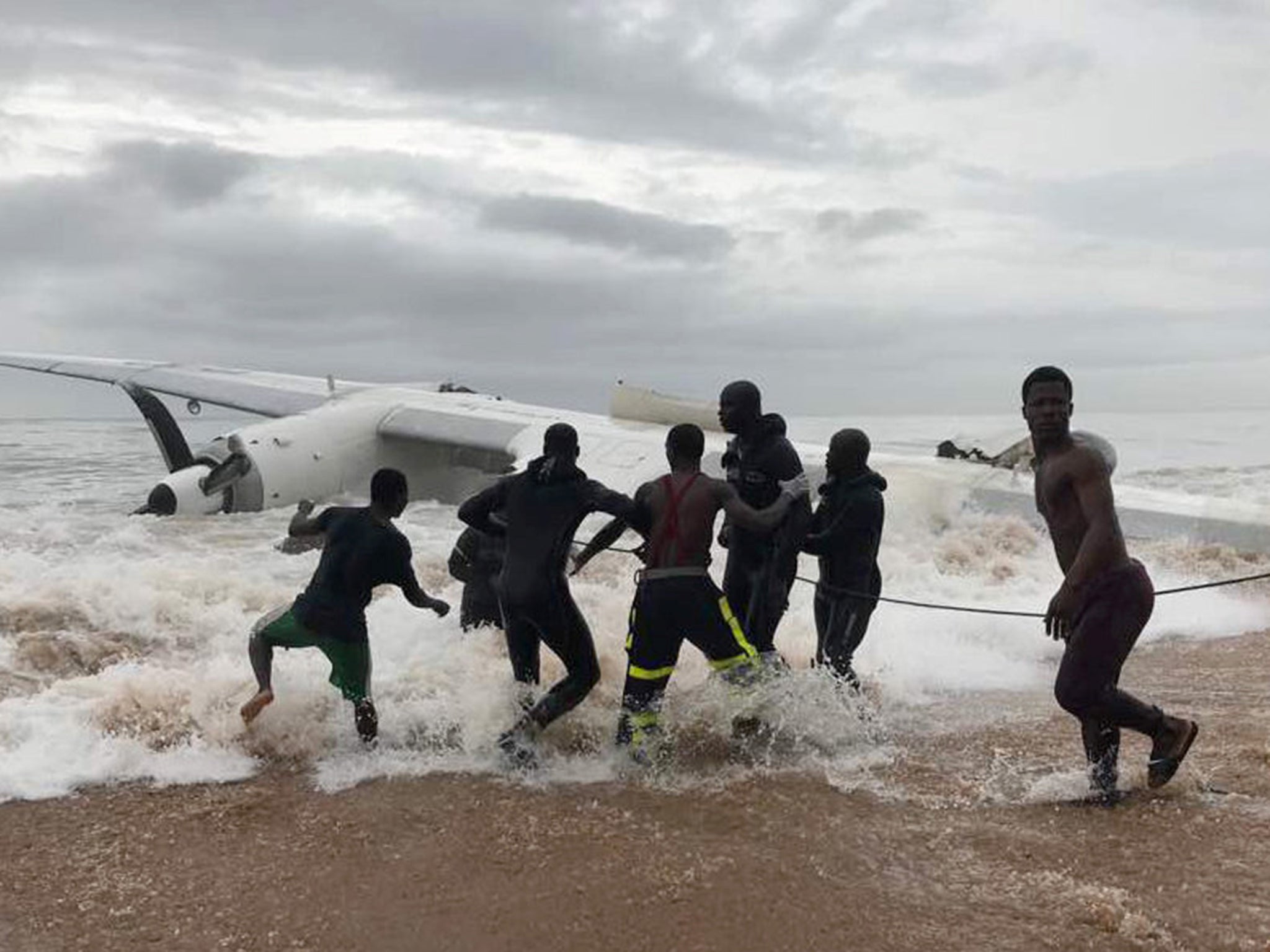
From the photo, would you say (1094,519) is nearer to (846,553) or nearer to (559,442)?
(846,553)

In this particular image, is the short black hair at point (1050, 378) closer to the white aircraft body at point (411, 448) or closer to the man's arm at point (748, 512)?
the man's arm at point (748, 512)

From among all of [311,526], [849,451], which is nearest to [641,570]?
[849,451]

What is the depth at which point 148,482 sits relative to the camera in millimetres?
21031

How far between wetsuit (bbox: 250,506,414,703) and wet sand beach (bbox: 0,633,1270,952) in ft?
1.78

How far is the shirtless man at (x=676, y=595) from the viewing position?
493cm

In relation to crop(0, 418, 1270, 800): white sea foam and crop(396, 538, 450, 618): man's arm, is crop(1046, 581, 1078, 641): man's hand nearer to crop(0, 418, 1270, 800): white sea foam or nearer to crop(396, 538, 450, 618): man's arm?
crop(0, 418, 1270, 800): white sea foam

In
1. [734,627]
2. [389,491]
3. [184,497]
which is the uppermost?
[389,491]

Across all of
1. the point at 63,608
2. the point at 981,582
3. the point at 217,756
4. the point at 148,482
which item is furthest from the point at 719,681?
the point at 148,482

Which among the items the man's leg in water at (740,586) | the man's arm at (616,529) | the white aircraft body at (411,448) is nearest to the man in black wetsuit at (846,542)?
the man's leg in water at (740,586)

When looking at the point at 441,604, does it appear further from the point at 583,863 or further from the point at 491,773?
the point at 583,863

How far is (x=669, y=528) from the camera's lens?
4.97 metres

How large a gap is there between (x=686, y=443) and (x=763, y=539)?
28.0 inches

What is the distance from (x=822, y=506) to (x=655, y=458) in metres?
7.96

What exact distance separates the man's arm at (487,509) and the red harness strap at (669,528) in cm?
74
